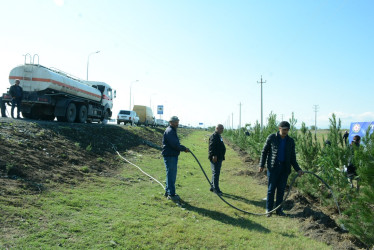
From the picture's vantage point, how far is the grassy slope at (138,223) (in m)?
4.28

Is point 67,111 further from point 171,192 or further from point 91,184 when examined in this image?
point 171,192

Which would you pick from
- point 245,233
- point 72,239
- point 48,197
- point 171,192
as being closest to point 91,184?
point 48,197

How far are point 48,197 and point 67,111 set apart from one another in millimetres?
11337

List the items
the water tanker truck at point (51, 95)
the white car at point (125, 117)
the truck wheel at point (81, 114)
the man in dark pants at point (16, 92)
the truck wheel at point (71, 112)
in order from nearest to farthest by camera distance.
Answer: the man in dark pants at point (16, 92), the water tanker truck at point (51, 95), the truck wheel at point (71, 112), the truck wheel at point (81, 114), the white car at point (125, 117)

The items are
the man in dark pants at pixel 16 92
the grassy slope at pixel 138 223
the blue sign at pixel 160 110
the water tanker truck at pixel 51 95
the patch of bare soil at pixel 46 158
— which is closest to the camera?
the grassy slope at pixel 138 223

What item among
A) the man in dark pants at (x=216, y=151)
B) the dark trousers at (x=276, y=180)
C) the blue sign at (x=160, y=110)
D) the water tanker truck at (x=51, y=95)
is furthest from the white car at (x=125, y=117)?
the blue sign at (x=160, y=110)

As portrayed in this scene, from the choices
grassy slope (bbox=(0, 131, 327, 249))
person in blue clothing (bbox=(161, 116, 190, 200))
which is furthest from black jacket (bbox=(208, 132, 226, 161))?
person in blue clothing (bbox=(161, 116, 190, 200))

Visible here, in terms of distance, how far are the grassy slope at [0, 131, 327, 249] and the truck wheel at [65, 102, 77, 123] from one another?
9660mm

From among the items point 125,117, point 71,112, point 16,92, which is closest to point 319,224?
point 16,92

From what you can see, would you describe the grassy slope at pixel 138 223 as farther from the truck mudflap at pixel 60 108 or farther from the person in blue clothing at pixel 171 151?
the truck mudflap at pixel 60 108

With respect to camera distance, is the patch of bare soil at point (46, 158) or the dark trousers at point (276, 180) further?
the dark trousers at point (276, 180)

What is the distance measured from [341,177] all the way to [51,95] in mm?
14094

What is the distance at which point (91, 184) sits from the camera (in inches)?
299

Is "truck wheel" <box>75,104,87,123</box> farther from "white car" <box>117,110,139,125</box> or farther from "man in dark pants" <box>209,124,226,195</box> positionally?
"white car" <box>117,110,139,125</box>
